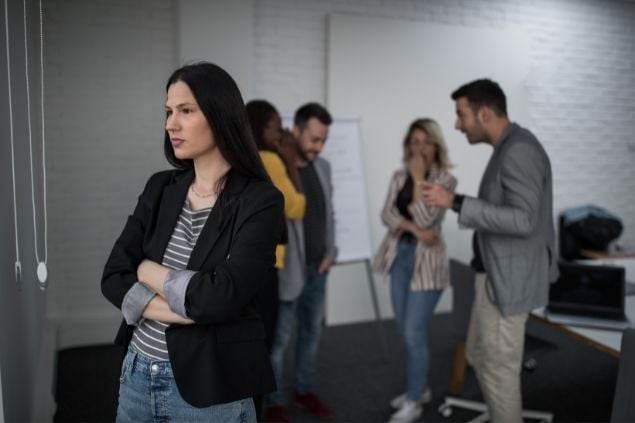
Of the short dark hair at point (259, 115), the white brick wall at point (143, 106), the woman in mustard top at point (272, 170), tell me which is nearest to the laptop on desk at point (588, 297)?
the white brick wall at point (143, 106)

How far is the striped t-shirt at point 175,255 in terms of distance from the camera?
1.11m

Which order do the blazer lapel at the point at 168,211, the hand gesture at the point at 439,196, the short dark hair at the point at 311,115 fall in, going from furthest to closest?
the short dark hair at the point at 311,115, the hand gesture at the point at 439,196, the blazer lapel at the point at 168,211

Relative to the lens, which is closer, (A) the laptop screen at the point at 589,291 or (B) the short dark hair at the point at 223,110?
(B) the short dark hair at the point at 223,110

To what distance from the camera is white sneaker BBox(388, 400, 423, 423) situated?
2.35 m

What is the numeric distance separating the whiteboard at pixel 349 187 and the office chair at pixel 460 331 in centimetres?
71

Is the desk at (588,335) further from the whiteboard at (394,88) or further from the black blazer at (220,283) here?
the black blazer at (220,283)

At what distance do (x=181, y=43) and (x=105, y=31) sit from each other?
5.11 feet

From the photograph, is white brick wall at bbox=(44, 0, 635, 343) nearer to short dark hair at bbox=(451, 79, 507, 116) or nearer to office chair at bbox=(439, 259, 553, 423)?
short dark hair at bbox=(451, 79, 507, 116)

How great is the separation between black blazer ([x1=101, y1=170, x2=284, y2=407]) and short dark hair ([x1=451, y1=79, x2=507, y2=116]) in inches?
45.7

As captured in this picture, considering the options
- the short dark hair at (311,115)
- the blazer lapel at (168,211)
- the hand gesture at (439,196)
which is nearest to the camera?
the blazer lapel at (168,211)

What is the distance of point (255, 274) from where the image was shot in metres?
1.08

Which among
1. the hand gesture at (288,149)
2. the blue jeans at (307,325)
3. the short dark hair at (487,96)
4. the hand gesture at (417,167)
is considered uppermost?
the short dark hair at (487,96)

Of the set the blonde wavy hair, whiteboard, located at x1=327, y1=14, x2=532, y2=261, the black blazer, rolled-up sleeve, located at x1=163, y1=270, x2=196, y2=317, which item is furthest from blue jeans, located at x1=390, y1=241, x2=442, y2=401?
rolled-up sleeve, located at x1=163, y1=270, x2=196, y2=317

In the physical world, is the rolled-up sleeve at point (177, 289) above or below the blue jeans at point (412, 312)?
above
